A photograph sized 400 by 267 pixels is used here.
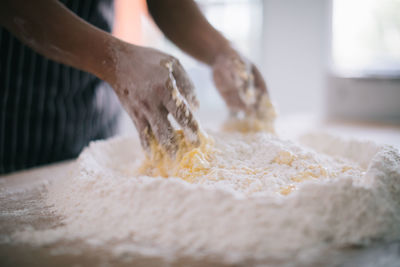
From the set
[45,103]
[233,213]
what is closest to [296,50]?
[45,103]

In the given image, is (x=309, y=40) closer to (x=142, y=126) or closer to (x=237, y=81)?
(x=237, y=81)

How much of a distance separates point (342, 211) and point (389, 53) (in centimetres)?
346

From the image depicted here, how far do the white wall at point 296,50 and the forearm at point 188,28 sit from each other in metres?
2.56

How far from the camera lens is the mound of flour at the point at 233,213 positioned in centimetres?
37

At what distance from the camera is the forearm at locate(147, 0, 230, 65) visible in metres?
0.78

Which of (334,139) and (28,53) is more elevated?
(28,53)

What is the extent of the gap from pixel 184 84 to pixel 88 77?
524 mm

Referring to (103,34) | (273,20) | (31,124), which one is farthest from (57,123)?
(273,20)

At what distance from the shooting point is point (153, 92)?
22.2 inches

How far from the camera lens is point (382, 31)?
10.5 ft

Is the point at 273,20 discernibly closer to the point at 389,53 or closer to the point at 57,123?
the point at 389,53

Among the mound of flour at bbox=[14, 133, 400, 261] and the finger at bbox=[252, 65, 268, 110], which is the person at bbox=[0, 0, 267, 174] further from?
the mound of flour at bbox=[14, 133, 400, 261]

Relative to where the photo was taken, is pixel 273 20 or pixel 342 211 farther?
pixel 273 20

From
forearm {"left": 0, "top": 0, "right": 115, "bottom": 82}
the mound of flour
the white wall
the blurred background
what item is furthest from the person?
the white wall
